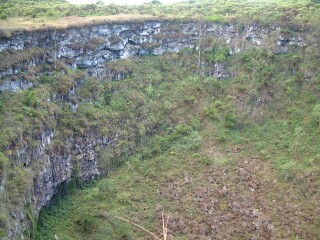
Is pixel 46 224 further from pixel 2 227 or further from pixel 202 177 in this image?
pixel 202 177

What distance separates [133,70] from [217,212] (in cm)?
1670

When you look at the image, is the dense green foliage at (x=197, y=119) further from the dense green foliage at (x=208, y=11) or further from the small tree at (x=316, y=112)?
the dense green foliage at (x=208, y=11)

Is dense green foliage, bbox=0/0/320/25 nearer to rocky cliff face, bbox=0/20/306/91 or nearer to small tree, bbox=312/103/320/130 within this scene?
rocky cliff face, bbox=0/20/306/91

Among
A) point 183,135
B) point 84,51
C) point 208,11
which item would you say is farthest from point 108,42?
point 208,11

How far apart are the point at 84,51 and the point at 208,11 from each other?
16.6 metres

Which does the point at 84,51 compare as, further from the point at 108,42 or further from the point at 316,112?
the point at 316,112

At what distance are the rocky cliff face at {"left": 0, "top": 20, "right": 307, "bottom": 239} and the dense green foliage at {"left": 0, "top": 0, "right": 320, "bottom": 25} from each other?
4.62 feet

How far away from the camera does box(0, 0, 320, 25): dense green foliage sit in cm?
4186

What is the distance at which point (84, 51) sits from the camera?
37.8 m

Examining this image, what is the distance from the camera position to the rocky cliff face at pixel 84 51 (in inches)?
1121

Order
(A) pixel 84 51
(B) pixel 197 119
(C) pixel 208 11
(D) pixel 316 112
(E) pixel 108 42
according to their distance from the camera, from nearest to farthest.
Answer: (D) pixel 316 112 → (A) pixel 84 51 → (B) pixel 197 119 → (E) pixel 108 42 → (C) pixel 208 11

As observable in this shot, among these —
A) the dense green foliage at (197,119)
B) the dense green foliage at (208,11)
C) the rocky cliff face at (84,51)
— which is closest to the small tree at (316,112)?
the dense green foliage at (197,119)

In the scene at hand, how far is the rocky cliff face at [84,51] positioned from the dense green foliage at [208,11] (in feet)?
4.62

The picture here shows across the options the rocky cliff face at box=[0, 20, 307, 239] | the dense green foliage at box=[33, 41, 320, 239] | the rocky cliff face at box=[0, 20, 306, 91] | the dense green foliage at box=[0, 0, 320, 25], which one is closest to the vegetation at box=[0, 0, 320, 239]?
the dense green foliage at box=[33, 41, 320, 239]
